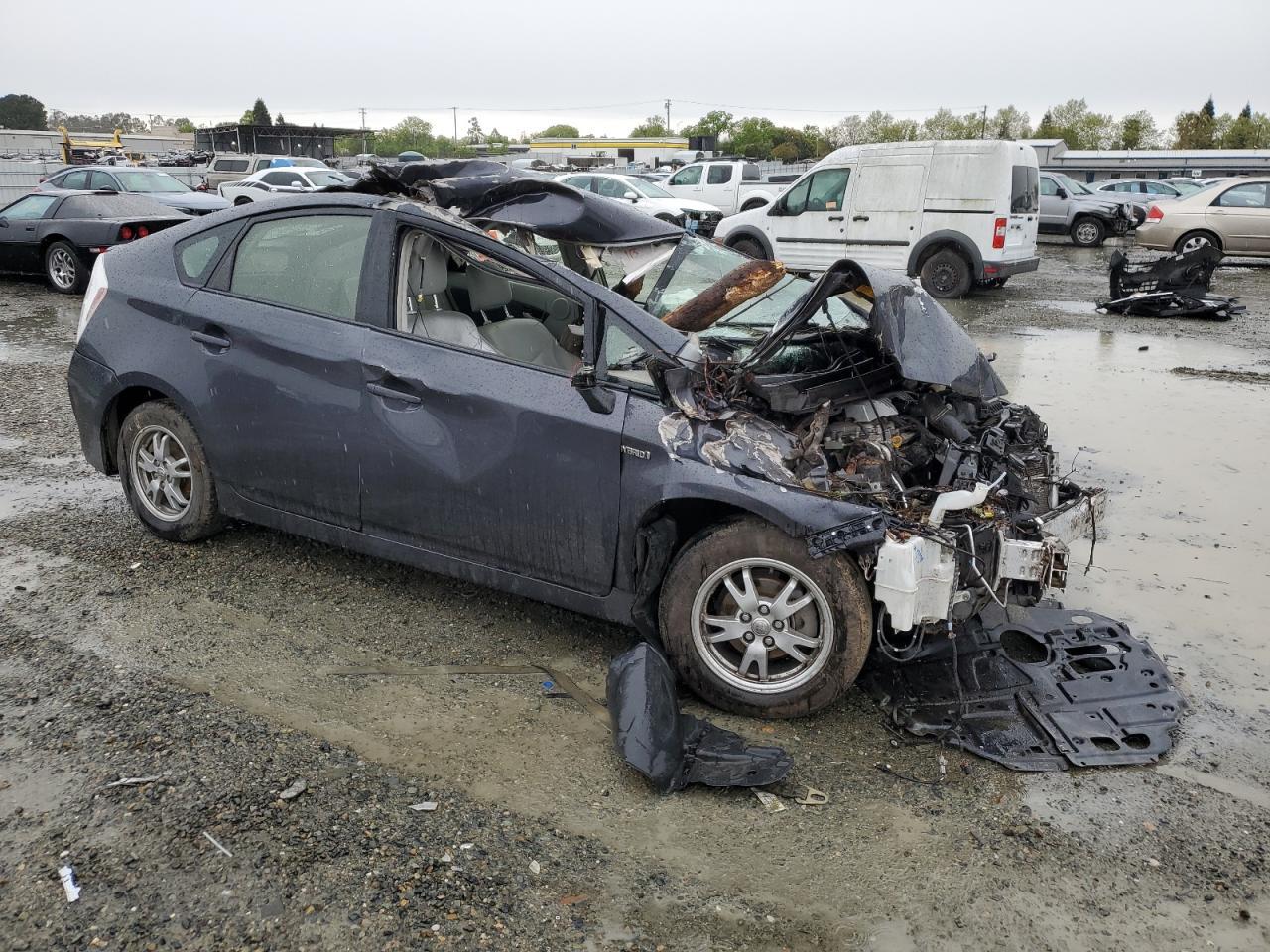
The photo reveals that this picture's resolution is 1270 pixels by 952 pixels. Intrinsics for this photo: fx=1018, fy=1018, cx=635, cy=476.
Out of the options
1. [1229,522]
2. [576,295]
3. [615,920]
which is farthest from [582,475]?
[1229,522]

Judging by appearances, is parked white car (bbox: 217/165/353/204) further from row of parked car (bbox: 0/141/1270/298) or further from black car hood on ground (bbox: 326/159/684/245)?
black car hood on ground (bbox: 326/159/684/245)

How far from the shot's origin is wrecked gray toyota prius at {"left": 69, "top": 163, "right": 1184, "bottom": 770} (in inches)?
139

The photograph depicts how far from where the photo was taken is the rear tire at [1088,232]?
24844 mm

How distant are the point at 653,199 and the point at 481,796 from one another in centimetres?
2004

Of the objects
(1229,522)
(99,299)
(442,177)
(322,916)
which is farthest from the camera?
(1229,522)

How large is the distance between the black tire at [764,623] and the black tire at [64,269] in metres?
12.7

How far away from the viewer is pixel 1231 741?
359 cm

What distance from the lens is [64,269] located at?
13711mm

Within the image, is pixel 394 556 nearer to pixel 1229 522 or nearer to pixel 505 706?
pixel 505 706

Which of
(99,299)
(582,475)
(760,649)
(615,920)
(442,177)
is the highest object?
(442,177)

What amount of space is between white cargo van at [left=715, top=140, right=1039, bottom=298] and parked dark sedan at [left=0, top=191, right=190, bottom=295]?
29.8 ft

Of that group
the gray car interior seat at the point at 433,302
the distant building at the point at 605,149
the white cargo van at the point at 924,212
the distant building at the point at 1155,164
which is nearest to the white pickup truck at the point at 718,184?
the white cargo van at the point at 924,212

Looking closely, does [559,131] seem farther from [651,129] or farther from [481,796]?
[481,796]

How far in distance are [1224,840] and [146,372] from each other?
4.59m
